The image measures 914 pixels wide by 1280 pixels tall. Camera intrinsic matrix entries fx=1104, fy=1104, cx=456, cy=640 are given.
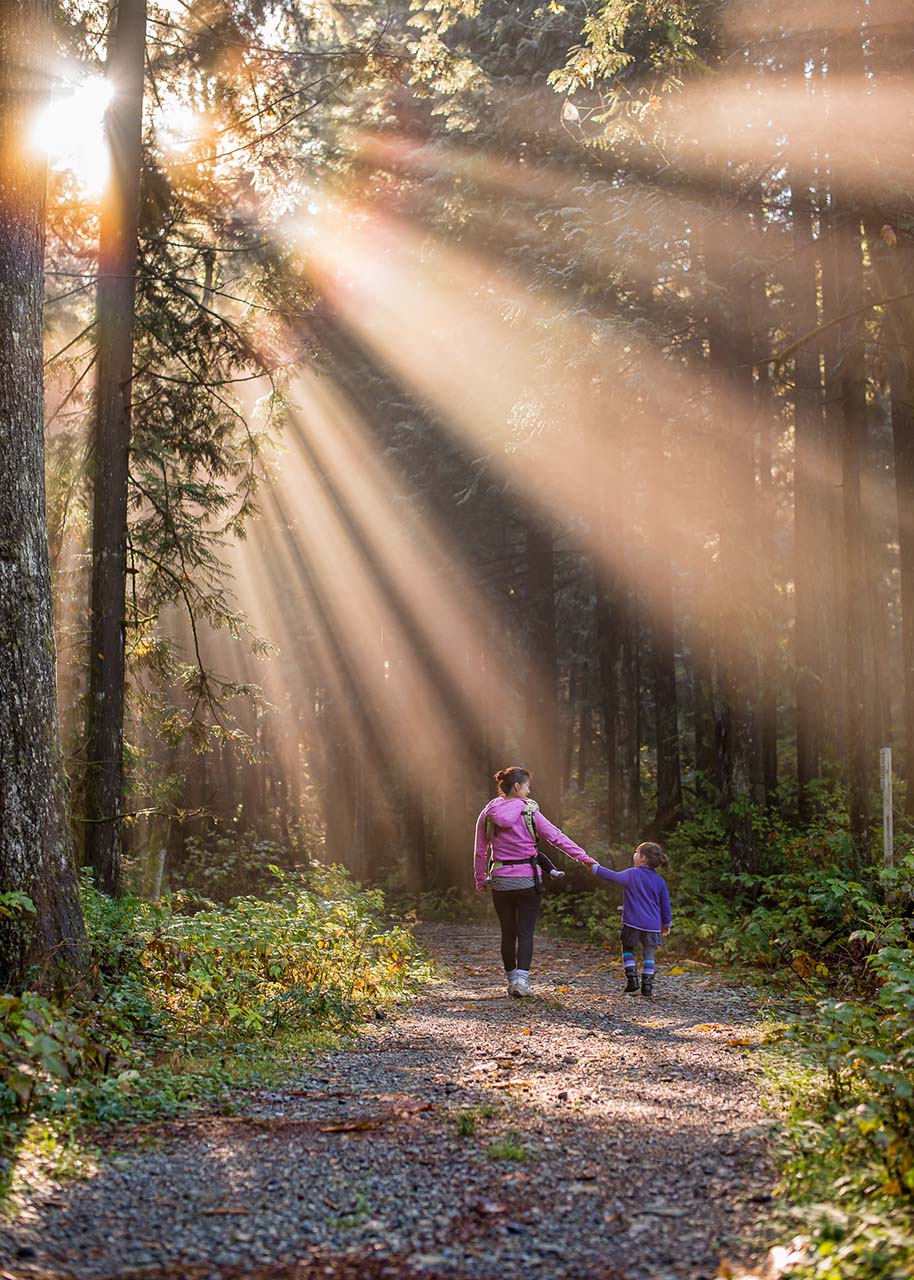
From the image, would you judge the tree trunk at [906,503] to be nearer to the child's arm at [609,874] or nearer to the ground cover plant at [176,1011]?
the child's arm at [609,874]

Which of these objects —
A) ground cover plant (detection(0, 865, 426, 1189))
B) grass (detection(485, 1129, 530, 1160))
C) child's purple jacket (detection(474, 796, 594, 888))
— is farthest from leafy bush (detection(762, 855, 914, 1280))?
child's purple jacket (detection(474, 796, 594, 888))

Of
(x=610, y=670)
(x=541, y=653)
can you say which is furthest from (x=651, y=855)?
(x=610, y=670)

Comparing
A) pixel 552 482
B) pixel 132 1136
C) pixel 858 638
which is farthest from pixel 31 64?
pixel 552 482

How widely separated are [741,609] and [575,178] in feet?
26.1

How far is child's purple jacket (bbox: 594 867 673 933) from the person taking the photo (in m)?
10.3

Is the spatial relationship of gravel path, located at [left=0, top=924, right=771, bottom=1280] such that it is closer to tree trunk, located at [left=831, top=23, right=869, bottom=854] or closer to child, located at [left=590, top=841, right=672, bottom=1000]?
child, located at [left=590, top=841, right=672, bottom=1000]

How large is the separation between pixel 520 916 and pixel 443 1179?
5.58 meters

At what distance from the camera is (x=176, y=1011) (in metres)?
7.75

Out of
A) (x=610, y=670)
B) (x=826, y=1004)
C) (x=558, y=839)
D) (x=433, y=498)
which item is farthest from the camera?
(x=610, y=670)

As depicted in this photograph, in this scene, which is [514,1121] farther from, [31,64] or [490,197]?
[490,197]

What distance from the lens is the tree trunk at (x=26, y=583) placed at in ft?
21.9

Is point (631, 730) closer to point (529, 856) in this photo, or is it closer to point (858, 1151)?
point (529, 856)

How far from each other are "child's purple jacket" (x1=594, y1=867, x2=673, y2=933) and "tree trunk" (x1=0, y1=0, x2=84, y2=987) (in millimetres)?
5243

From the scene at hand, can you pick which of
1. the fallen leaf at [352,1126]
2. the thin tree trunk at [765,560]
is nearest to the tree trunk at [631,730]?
the thin tree trunk at [765,560]
